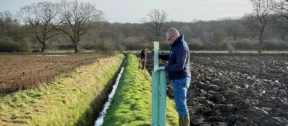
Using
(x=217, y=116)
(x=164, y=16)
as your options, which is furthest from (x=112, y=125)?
(x=164, y=16)

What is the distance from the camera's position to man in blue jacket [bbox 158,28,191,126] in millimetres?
8430

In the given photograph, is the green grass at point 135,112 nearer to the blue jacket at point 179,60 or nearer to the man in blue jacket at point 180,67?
the man in blue jacket at point 180,67

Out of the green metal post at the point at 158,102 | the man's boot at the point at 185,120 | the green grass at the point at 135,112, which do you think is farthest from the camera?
the green grass at the point at 135,112

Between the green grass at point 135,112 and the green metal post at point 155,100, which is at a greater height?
the green metal post at point 155,100

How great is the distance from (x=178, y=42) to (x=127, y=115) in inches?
217

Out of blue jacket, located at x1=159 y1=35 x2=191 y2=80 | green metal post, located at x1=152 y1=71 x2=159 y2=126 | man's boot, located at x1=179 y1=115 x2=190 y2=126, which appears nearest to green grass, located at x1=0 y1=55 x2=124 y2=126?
man's boot, located at x1=179 y1=115 x2=190 y2=126

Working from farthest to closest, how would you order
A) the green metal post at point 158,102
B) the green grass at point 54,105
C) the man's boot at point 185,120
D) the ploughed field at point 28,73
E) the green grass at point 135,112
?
1. the ploughed field at point 28,73
2. the green grass at point 54,105
3. the green grass at point 135,112
4. the man's boot at point 185,120
5. the green metal post at point 158,102

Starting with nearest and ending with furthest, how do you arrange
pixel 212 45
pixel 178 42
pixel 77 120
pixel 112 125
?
pixel 178 42 < pixel 112 125 < pixel 77 120 < pixel 212 45

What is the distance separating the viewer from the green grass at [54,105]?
1241 cm

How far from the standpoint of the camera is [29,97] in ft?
50.3

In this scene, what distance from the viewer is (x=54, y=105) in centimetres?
1463

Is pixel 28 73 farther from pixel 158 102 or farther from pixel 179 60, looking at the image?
pixel 158 102

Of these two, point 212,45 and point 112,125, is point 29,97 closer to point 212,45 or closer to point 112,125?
point 112,125

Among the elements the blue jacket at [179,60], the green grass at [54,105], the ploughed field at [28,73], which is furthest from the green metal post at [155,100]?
the ploughed field at [28,73]
